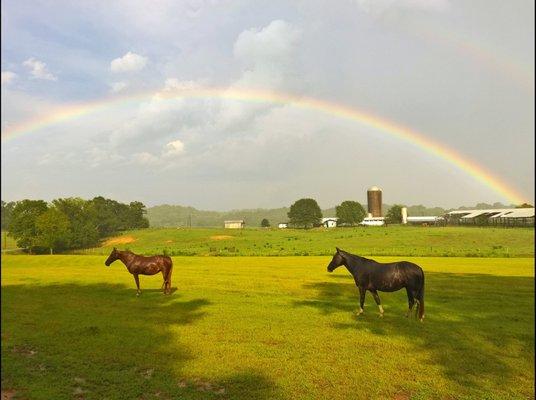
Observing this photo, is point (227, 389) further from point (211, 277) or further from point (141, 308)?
point (211, 277)

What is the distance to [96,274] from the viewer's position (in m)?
36.9

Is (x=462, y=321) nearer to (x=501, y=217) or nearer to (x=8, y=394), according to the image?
(x=8, y=394)

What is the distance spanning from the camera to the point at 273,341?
1519 cm

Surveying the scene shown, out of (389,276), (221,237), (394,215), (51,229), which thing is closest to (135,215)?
(221,237)

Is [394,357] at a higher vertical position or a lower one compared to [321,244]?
lower

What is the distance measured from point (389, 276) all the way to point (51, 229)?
2912cm

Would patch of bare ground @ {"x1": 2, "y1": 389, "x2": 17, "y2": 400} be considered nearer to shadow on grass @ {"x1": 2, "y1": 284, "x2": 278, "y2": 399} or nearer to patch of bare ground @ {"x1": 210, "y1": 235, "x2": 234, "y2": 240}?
shadow on grass @ {"x1": 2, "y1": 284, "x2": 278, "y2": 399}

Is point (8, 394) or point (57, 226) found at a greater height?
point (57, 226)

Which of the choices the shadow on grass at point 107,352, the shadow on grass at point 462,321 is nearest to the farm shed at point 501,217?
the shadow on grass at point 462,321

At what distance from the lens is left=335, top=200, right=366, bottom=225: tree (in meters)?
36.0

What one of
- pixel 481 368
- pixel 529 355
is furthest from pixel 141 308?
pixel 529 355

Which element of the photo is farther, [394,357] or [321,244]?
[321,244]

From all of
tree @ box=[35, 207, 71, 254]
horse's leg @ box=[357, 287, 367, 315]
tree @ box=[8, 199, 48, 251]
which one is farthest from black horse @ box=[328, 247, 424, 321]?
tree @ box=[8, 199, 48, 251]

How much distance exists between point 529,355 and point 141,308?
1812cm
